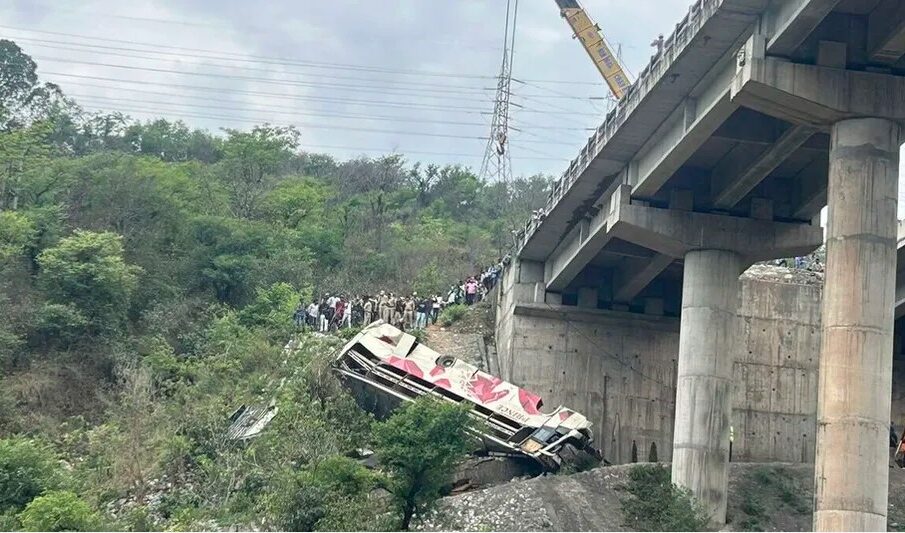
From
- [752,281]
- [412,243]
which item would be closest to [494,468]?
[752,281]

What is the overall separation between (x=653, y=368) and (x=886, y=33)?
72.7 feet

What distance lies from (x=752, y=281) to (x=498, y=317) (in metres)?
10.3

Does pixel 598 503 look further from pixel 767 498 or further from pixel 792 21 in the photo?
pixel 792 21

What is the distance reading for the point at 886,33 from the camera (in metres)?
31.1

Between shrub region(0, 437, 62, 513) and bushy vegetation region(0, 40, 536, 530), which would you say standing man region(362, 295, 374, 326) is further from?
shrub region(0, 437, 62, 513)

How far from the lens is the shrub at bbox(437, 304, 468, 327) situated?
182 feet

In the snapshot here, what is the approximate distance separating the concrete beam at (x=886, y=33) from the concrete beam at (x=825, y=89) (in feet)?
1.60

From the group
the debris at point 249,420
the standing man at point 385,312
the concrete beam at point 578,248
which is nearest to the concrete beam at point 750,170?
the concrete beam at point 578,248

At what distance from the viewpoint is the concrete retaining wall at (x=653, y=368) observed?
164 ft

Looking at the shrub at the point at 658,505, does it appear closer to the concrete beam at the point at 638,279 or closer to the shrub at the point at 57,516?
the concrete beam at the point at 638,279

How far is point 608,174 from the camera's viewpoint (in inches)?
1705

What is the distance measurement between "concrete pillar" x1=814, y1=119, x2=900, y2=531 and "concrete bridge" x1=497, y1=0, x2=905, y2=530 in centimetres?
3

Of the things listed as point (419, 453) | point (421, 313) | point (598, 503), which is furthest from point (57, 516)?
point (421, 313)

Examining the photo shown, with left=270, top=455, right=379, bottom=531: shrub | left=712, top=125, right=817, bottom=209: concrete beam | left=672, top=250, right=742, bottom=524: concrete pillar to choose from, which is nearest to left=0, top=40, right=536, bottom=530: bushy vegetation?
left=270, top=455, right=379, bottom=531: shrub
